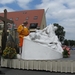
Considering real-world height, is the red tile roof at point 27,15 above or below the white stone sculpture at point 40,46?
above

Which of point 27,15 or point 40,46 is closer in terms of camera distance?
point 40,46

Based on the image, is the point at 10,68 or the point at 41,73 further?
the point at 10,68

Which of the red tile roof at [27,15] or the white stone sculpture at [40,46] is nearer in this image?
the white stone sculpture at [40,46]

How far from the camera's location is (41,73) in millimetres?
7398

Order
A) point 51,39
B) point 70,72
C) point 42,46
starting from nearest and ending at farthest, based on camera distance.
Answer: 1. point 70,72
2. point 42,46
3. point 51,39

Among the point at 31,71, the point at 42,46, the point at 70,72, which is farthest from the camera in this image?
the point at 42,46

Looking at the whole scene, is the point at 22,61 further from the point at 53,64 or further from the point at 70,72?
the point at 70,72

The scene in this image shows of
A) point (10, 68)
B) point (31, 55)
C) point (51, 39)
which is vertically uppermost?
point (51, 39)

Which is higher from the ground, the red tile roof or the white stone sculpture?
the red tile roof

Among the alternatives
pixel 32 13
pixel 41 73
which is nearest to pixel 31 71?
pixel 41 73

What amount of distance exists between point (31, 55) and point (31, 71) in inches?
37.9

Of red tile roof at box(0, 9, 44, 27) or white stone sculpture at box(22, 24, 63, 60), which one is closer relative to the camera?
white stone sculpture at box(22, 24, 63, 60)

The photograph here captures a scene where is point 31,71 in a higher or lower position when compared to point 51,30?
lower

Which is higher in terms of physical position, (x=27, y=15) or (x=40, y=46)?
(x=27, y=15)
